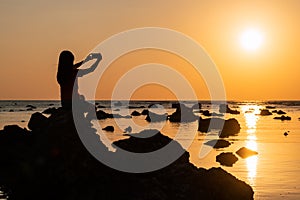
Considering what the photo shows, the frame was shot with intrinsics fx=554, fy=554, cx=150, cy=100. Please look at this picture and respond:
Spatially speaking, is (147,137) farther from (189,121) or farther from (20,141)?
(189,121)

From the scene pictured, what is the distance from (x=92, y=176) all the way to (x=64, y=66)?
570 cm

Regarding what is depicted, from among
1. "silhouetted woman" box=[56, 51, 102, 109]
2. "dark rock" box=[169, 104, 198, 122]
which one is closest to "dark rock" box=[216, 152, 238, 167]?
"silhouetted woman" box=[56, 51, 102, 109]

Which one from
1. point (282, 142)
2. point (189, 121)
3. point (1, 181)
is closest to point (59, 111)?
point (1, 181)

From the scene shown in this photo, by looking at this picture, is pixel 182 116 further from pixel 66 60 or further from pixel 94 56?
pixel 94 56

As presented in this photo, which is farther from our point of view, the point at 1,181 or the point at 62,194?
the point at 1,181

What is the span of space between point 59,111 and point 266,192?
1134 centimetres

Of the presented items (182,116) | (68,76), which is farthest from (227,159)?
(182,116)

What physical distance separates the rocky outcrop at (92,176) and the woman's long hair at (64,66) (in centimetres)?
156

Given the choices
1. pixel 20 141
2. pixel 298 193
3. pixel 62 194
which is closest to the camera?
pixel 62 194

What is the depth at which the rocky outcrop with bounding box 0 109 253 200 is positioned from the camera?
21797 mm

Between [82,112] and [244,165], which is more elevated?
[82,112]

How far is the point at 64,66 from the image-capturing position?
2514cm

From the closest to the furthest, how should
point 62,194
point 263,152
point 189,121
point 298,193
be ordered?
point 62,194, point 298,193, point 263,152, point 189,121

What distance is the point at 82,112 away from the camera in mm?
24250
